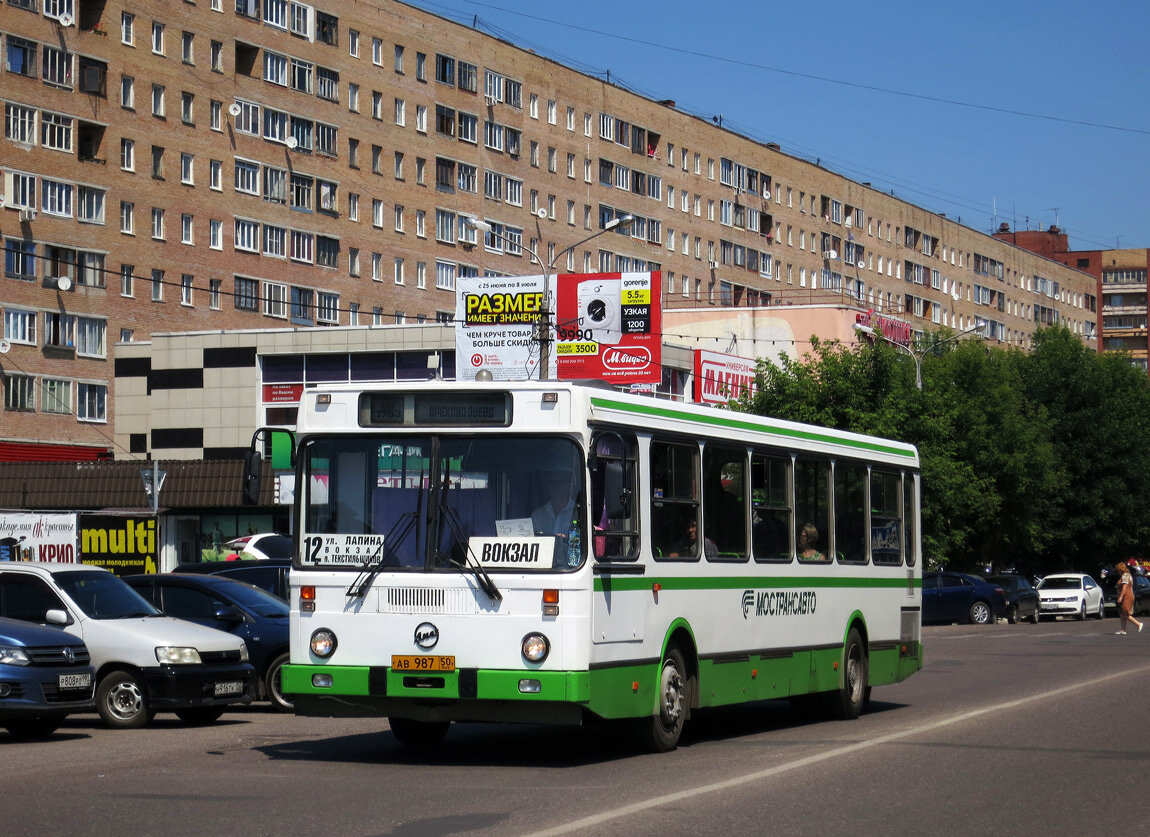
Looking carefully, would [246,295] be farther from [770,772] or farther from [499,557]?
[770,772]

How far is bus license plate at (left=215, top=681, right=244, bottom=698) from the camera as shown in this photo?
1708cm

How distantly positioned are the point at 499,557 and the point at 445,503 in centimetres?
56

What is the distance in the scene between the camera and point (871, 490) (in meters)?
18.3

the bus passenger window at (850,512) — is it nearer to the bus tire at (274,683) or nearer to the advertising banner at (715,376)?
the bus tire at (274,683)

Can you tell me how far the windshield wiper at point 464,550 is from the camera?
496 inches

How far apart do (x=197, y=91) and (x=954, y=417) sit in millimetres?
37105

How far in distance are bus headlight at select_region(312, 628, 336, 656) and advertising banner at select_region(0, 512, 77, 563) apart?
2365 cm

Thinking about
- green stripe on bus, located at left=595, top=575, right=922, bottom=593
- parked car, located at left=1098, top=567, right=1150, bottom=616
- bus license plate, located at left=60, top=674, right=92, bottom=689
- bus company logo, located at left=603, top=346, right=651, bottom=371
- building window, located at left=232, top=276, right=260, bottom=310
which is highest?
building window, located at left=232, top=276, right=260, bottom=310

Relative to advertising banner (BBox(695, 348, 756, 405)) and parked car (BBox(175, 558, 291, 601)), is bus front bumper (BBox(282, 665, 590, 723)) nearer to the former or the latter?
parked car (BBox(175, 558, 291, 601))

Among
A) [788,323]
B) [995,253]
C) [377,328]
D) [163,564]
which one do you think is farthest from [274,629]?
[995,253]

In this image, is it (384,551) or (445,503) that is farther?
(384,551)

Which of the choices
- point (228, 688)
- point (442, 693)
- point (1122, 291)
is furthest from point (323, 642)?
point (1122, 291)

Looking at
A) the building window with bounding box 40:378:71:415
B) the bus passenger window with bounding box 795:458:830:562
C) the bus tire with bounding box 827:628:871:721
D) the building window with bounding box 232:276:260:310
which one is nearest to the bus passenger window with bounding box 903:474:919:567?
the bus tire with bounding box 827:628:871:721

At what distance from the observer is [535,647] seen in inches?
492
